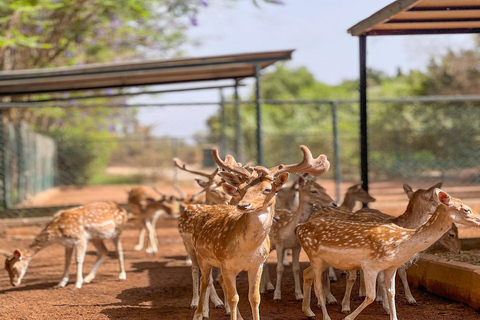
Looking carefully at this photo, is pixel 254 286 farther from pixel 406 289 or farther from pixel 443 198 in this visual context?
pixel 406 289

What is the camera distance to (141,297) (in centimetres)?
771

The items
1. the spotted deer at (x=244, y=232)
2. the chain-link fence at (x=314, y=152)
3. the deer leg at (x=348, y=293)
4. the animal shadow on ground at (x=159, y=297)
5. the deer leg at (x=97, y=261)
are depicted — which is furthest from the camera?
the chain-link fence at (x=314, y=152)

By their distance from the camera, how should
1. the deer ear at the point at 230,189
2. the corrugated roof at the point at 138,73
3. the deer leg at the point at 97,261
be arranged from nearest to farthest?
the deer ear at the point at 230,189 < the deer leg at the point at 97,261 < the corrugated roof at the point at 138,73

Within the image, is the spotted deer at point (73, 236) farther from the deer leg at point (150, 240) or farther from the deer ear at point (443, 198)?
the deer ear at point (443, 198)

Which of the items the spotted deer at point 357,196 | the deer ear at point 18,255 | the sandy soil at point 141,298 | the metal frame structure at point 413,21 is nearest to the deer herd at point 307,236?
the sandy soil at point 141,298

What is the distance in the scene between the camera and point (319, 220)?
6.33 m

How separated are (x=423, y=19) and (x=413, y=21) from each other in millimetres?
127

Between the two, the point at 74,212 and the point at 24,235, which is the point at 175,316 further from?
the point at 24,235

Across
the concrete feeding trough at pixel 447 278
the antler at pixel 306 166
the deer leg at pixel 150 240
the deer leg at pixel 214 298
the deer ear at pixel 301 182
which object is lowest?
the deer leg at pixel 150 240

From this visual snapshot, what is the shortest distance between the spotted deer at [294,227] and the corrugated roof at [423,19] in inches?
87.1

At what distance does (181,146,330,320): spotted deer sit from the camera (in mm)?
5348

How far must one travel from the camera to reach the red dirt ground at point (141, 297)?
21.7 feet

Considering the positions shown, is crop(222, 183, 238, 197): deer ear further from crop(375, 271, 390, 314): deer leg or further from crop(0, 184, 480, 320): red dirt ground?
crop(375, 271, 390, 314): deer leg

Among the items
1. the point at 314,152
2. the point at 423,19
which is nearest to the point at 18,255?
the point at 423,19
